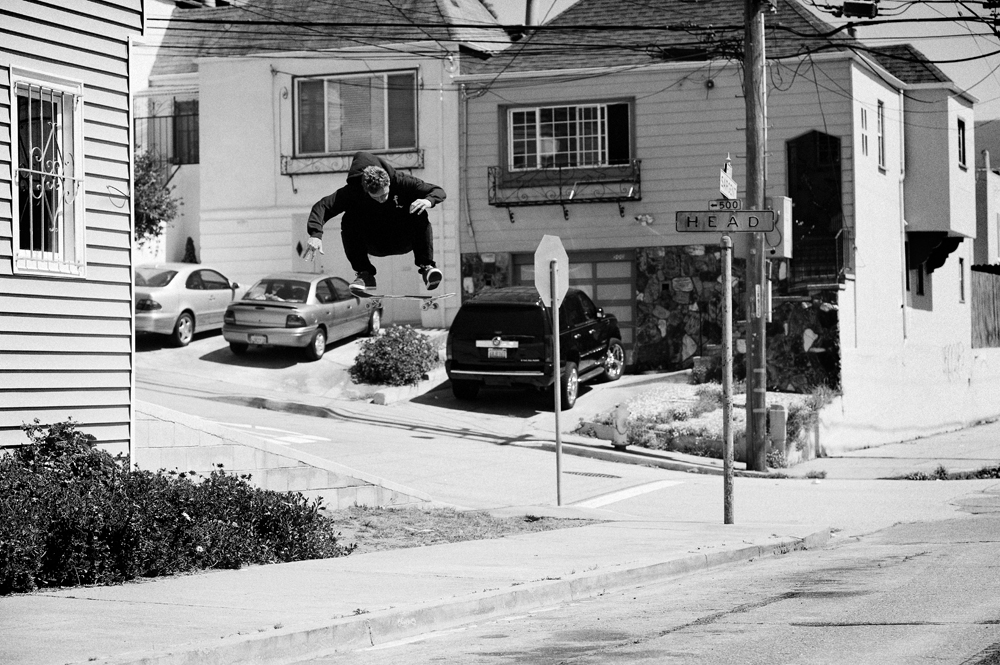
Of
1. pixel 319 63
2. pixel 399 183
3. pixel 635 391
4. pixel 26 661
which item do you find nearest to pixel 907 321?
pixel 635 391

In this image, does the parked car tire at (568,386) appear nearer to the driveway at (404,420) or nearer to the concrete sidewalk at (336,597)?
the driveway at (404,420)

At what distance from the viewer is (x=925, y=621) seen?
26.5 feet

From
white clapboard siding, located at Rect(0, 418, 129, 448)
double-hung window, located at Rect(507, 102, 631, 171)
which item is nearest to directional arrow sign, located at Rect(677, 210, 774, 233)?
white clapboard siding, located at Rect(0, 418, 129, 448)

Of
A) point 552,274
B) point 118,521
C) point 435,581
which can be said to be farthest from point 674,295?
point 118,521

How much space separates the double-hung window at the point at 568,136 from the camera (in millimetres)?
29188

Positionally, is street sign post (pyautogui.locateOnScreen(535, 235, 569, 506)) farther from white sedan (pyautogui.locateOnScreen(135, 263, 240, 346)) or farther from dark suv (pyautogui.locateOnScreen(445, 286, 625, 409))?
Result: white sedan (pyautogui.locateOnScreen(135, 263, 240, 346))

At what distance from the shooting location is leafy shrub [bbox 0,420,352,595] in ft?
30.2

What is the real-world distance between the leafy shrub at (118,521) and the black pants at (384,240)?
5.62 m

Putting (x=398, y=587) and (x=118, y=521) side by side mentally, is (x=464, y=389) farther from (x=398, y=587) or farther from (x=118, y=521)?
(x=118, y=521)

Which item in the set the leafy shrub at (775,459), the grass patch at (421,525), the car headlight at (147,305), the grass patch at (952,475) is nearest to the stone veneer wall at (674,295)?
the leafy shrub at (775,459)

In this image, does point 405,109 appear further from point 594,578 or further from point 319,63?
point 594,578

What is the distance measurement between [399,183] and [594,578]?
27.4 feet

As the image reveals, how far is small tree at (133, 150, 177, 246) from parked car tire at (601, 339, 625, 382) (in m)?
12.1

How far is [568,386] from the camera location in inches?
934
